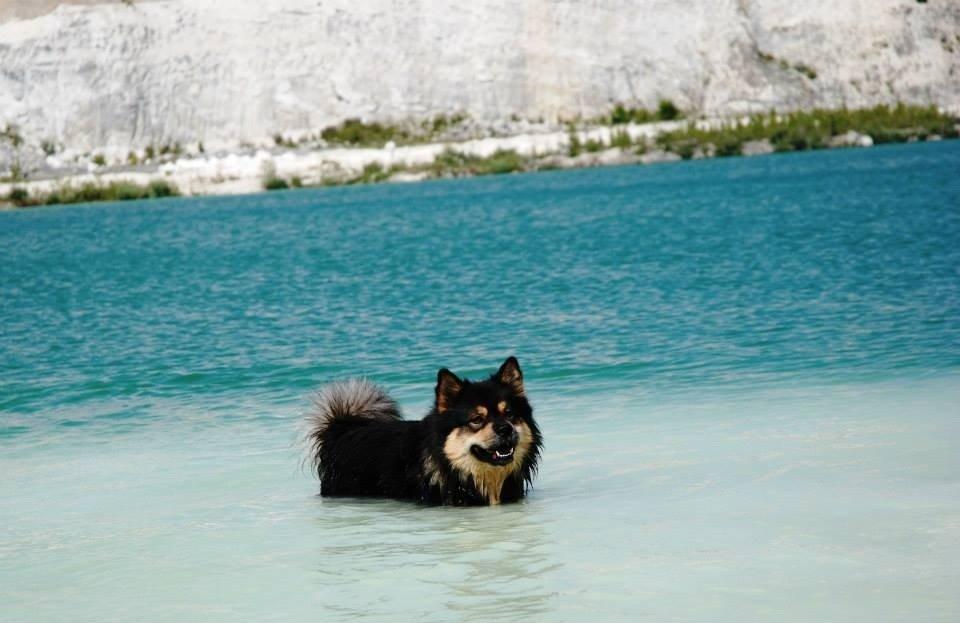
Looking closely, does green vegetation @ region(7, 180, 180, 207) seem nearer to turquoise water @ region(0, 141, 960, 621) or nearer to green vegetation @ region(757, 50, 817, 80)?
green vegetation @ region(757, 50, 817, 80)

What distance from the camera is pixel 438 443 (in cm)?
803

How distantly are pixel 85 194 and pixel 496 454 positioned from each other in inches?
2877

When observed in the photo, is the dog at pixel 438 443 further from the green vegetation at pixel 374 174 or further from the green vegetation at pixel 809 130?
the green vegetation at pixel 809 130

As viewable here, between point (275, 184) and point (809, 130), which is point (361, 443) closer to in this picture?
point (275, 184)

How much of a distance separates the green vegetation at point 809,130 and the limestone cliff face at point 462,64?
240 centimetres

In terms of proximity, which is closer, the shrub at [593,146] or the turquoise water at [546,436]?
the turquoise water at [546,436]

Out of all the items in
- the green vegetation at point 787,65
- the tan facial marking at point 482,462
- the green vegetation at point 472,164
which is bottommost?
the tan facial marking at point 482,462

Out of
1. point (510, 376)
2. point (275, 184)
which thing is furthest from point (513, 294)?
point (275, 184)

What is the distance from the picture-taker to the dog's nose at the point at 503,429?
7778 millimetres

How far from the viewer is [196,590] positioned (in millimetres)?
7082

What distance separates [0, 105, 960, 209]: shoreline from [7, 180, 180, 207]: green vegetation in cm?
5

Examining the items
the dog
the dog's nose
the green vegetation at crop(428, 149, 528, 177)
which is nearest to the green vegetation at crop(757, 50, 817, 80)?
the green vegetation at crop(428, 149, 528, 177)

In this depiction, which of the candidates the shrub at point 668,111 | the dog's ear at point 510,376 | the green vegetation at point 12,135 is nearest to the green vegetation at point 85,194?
the green vegetation at point 12,135

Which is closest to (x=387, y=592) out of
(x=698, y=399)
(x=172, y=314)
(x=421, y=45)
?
(x=698, y=399)
